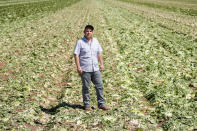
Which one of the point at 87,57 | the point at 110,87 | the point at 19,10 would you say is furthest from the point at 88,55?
the point at 19,10

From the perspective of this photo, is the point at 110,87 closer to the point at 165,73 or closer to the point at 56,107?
the point at 56,107

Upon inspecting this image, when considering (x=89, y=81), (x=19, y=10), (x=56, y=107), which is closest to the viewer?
(x=89, y=81)

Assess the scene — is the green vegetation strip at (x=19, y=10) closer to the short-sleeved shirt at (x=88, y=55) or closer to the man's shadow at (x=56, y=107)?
the man's shadow at (x=56, y=107)

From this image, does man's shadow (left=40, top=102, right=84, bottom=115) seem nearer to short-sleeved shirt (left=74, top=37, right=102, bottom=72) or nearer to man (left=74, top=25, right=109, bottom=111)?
man (left=74, top=25, right=109, bottom=111)

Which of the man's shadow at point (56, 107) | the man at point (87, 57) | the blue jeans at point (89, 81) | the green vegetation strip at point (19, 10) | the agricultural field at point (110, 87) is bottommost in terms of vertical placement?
the man's shadow at point (56, 107)

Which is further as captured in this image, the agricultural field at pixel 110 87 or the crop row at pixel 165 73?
the crop row at pixel 165 73

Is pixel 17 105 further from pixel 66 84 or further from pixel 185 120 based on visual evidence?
pixel 185 120

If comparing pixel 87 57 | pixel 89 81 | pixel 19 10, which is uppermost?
pixel 19 10

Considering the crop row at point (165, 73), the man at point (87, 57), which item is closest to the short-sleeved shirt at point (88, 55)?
the man at point (87, 57)

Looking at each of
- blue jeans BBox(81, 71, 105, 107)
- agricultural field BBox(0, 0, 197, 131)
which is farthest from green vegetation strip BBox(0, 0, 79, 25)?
blue jeans BBox(81, 71, 105, 107)

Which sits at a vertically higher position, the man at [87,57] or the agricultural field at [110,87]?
the man at [87,57]

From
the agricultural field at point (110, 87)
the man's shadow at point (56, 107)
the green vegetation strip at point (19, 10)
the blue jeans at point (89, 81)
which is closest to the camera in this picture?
the agricultural field at point (110, 87)

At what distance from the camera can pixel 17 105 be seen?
838 cm

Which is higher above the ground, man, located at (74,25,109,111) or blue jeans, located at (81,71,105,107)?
man, located at (74,25,109,111)
